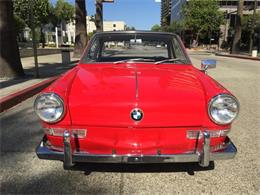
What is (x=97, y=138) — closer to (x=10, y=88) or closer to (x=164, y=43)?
(x=164, y=43)

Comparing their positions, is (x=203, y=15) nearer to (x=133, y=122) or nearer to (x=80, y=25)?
(x=80, y=25)

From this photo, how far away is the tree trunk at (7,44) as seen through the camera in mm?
9719

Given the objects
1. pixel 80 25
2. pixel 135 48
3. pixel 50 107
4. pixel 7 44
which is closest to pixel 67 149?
pixel 50 107

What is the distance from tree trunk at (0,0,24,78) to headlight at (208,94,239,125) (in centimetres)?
A: 800

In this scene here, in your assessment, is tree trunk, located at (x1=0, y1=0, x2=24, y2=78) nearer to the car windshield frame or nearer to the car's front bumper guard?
the car windshield frame

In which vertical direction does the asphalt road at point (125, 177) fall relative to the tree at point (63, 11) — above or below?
below

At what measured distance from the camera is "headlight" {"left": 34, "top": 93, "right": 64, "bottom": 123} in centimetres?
319

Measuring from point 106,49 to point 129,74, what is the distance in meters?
1.21

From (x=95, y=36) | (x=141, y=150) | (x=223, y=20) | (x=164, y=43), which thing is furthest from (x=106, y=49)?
(x=223, y=20)

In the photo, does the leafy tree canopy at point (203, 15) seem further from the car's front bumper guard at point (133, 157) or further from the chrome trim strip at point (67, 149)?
the chrome trim strip at point (67, 149)

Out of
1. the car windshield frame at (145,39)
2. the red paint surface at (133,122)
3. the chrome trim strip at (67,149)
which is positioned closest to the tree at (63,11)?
the car windshield frame at (145,39)

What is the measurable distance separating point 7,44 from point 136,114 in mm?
7723

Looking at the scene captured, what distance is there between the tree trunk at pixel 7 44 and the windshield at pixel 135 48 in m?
5.76

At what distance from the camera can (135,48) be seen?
4840mm
